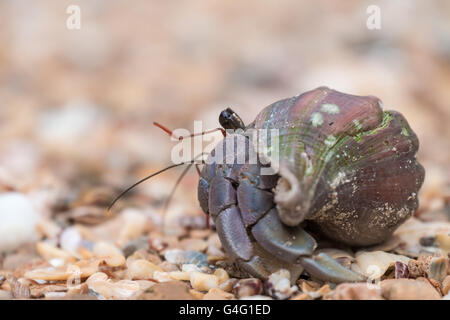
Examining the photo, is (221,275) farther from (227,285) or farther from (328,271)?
(328,271)

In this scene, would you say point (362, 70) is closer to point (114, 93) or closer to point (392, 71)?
point (392, 71)

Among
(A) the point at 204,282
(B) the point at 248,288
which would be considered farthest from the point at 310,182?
(A) the point at 204,282

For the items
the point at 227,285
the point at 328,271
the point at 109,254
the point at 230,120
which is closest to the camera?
the point at 328,271

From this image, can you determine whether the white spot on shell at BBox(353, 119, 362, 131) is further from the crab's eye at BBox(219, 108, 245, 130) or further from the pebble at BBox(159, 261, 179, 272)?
the pebble at BBox(159, 261, 179, 272)

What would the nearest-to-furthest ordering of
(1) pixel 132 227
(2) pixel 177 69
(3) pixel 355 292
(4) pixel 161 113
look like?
(3) pixel 355 292 < (1) pixel 132 227 < (4) pixel 161 113 < (2) pixel 177 69

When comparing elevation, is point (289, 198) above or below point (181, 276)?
above

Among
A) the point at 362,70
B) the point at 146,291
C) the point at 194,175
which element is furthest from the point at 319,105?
the point at 362,70

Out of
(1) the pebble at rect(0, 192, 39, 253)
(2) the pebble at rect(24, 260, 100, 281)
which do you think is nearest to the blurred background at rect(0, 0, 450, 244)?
(1) the pebble at rect(0, 192, 39, 253)
